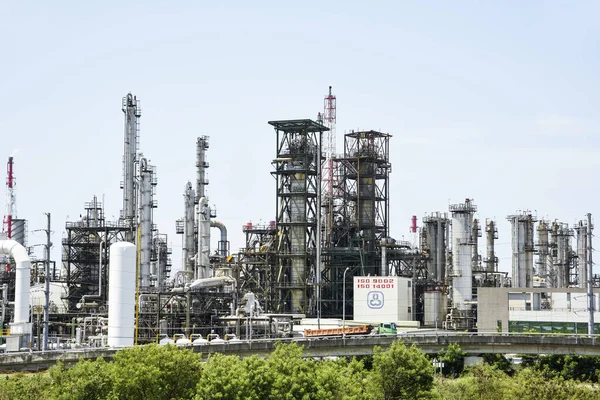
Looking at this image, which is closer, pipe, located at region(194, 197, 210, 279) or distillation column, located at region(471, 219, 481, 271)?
pipe, located at region(194, 197, 210, 279)

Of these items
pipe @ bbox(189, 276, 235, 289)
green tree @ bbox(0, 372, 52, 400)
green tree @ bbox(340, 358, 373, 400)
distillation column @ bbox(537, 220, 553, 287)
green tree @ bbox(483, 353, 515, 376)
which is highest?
distillation column @ bbox(537, 220, 553, 287)

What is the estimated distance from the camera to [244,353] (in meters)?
62.9

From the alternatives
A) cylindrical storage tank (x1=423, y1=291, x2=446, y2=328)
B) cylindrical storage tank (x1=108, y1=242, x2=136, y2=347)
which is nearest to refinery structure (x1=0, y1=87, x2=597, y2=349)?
cylindrical storage tank (x1=423, y1=291, x2=446, y2=328)

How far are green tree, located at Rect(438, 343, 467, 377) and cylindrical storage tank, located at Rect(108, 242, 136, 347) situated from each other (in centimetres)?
2609

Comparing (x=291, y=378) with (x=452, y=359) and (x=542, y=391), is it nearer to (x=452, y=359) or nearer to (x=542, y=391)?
(x=542, y=391)

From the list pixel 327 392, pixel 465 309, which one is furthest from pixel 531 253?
pixel 327 392

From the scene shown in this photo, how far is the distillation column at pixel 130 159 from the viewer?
Result: 90.4m

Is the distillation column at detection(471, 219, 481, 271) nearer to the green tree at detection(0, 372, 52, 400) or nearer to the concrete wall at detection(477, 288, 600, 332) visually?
the concrete wall at detection(477, 288, 600, 332)

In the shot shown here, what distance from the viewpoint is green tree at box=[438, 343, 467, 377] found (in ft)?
240

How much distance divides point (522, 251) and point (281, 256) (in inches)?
1110

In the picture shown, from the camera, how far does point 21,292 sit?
62.7 metres

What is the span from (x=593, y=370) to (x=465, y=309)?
20.8 meters

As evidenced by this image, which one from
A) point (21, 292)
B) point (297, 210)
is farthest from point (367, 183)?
point (21, 292)

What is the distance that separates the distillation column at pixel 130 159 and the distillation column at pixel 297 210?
14.5 m
